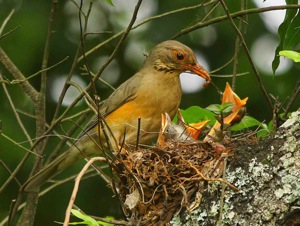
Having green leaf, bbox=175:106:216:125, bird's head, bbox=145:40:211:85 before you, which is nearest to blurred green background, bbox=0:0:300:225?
bird's head, bbox=145:40:211:85

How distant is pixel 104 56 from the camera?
9055 mm

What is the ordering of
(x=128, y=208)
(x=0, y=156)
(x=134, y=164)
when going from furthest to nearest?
(x=0, y=156), (x=134, y=164), (x=128, y=208)

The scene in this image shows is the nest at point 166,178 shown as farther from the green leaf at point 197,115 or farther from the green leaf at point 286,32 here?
the green leaf at point 286,32

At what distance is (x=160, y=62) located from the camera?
7.55 meters

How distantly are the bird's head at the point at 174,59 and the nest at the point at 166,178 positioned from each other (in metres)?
1.98

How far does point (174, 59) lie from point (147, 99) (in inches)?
17.9

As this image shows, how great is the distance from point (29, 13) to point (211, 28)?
210 centimetres

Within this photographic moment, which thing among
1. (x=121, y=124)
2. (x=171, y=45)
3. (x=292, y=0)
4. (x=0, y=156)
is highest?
(x=292, y=0)

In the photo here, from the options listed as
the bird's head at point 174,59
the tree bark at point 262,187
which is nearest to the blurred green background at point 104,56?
the bird's head at point 174,59

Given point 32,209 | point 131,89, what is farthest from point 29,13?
point 32,209

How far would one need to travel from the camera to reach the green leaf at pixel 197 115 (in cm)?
588

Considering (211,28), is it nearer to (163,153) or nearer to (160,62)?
(160,62)

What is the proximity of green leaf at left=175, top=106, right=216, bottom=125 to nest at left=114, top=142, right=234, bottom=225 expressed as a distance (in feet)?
1.81

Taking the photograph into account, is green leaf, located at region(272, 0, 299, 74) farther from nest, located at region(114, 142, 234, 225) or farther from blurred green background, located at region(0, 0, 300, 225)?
blurred green background, located at region(0, 0, 300, 225)
